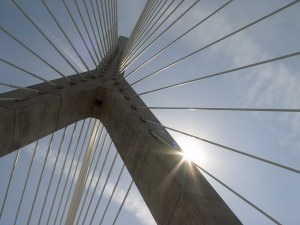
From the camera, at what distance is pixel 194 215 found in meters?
3.43

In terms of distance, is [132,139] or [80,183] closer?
[132,139]

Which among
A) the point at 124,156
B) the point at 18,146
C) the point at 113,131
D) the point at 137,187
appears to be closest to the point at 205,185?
the point at 137,187

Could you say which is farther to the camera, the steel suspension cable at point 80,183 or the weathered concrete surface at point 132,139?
the steel suspension cable at point 80,183

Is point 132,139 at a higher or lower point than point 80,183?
higher

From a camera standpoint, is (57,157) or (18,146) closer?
(18,146)

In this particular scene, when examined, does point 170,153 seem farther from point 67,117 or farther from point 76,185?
point 76,185

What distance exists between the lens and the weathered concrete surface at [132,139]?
3.65 m

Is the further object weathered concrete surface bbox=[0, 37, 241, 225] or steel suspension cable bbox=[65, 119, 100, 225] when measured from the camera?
steel suspension cable bbox=[65, 119, 100, 225]

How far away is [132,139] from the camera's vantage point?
197 inches

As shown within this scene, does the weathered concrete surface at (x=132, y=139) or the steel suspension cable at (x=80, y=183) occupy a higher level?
the weathered concrete surface at (x=132, y=139)

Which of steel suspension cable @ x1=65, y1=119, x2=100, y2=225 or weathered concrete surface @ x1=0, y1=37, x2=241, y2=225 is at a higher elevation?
weathered concrete surface @ x1=0, y1=37, x2=241, y2=225

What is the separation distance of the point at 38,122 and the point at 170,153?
6.33ft

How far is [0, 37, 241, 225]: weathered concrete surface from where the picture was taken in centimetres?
365

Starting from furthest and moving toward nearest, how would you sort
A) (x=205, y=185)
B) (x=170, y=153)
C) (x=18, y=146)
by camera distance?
(x=18, y=146) → (x=170, y=153) → (x=205, y=185)
